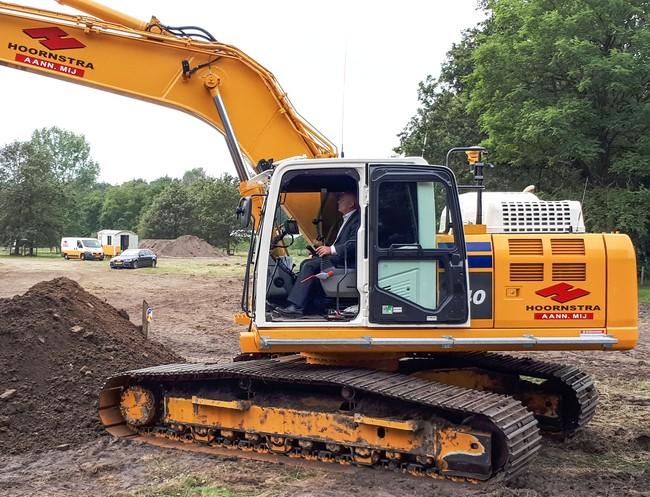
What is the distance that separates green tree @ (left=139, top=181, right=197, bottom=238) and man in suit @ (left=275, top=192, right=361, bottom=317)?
69885mm

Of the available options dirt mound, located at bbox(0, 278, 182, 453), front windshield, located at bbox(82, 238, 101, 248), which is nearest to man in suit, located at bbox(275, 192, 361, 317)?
dirt mound, located at bbox(0, 278, 182, 453)

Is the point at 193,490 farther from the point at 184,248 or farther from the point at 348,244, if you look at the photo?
the point at 184,248

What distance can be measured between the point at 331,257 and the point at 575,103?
2146 cm

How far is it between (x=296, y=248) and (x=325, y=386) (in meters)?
1.46

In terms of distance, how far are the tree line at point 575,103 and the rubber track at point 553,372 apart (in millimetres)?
17070

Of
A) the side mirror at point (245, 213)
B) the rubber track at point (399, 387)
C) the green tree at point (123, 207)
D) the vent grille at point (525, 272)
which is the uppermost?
the green tree at point (123, 207)

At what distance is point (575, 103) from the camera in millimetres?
25672

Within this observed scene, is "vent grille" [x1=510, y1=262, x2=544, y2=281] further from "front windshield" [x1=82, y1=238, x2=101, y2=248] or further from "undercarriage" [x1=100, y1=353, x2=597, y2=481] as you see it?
"front windshield" [x1=82, y1=238, x2=101, y2=248]

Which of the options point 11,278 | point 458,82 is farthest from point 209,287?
point 458,82

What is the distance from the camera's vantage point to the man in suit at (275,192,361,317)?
671 centimetres

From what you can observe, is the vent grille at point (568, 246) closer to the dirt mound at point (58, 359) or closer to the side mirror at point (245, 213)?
the side mirror at point (245, 213)

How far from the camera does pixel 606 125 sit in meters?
26.2

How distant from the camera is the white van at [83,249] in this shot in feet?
173

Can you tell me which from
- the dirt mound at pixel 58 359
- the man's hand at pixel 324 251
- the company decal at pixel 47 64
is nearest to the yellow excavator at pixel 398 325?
the man's hand at pixel 324 251
